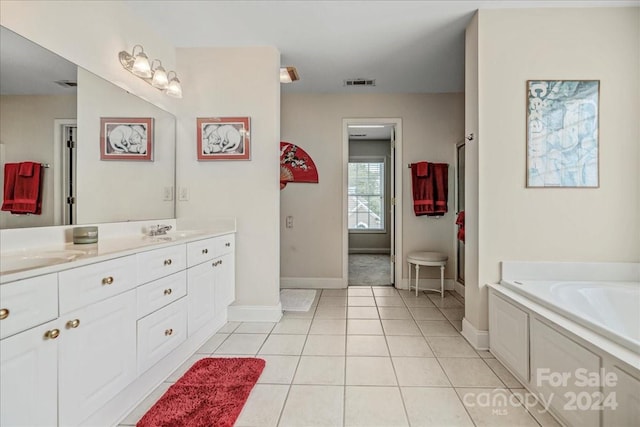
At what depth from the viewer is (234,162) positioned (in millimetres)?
2902

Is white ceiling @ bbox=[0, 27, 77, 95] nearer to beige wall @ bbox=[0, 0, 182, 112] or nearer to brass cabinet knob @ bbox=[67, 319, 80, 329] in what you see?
beige wall @ bbox=[0, 0, 182, 112]

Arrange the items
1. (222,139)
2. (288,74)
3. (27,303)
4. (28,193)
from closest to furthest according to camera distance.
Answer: (27,303) < (28,193) < (222,139) < (288,74)

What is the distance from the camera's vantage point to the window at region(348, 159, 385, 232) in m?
7.49

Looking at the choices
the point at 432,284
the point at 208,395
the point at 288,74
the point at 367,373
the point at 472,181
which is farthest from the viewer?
the point at 432,284

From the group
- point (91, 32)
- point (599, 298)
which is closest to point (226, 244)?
point (91, 32)

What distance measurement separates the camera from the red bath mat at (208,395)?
150 centimetres

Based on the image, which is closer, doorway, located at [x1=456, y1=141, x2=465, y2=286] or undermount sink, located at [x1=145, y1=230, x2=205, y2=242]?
undermount sink, located at [x1=145, y1=230, x2=205, y2=242]

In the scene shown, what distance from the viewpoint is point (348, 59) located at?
3146 millimetres

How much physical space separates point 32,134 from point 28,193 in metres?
0.31

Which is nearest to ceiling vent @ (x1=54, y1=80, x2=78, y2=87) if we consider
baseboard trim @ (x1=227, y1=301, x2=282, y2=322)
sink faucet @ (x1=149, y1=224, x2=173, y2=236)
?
sink faucet @ (x1=149, y1=224, x2=173, y2=236)

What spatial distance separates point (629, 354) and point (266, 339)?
213 centimetres

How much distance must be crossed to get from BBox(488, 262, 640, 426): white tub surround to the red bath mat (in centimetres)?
158

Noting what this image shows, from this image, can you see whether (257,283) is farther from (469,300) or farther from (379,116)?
(379,116)

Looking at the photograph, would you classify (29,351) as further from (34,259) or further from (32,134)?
(32,134)
